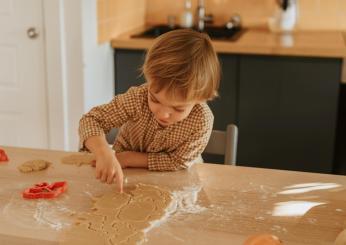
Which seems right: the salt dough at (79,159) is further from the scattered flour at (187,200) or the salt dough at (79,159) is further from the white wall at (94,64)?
the white wall at (94,64)

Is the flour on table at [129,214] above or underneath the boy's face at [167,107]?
underneath

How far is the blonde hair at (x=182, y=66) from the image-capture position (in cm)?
124

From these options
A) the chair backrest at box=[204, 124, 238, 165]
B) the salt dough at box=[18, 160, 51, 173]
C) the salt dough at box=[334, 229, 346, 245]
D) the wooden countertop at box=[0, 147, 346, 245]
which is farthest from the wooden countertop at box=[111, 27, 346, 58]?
the salt dough at box=[334, 229, 346, 245]

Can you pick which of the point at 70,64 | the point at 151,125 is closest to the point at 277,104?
the point at 70,64

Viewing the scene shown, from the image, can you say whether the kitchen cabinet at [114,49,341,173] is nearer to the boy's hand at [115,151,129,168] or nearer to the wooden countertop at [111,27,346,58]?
the wooden countertop at [111,27,346,58]

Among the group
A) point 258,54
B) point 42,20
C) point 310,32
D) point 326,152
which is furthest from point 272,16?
point 42,20

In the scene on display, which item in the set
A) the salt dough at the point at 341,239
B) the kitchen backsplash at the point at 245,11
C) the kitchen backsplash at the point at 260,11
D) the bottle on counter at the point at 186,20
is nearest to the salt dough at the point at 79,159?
the salt dough at the point at 341,239

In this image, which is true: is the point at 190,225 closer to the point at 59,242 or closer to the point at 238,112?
the point at 59,242

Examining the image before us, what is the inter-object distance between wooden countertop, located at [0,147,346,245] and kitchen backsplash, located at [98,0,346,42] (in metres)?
1.72

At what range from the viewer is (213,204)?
1144 millimetres

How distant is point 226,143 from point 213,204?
0.44m

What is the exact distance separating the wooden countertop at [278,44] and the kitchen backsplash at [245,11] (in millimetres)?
155

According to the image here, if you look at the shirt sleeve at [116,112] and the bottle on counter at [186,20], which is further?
the bottle on counter at [186,20]

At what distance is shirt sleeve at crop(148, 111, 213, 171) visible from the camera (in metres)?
1.35
